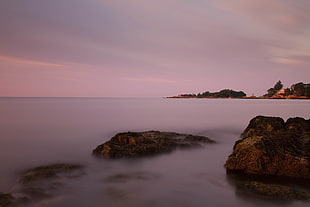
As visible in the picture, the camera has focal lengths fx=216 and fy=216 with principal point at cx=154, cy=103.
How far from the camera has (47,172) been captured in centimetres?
661

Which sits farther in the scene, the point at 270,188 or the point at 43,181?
the point at 43,181

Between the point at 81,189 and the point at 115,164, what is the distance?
1957 mm

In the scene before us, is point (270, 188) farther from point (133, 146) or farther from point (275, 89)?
point (275, 89)

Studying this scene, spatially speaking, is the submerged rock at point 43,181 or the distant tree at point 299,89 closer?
the submerged rock at point 43,181

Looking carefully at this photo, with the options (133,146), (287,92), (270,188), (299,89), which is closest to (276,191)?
(270,188)

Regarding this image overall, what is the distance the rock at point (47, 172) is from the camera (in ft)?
20.3

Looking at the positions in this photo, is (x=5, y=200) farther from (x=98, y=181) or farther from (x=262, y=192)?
(x=262, y=192)

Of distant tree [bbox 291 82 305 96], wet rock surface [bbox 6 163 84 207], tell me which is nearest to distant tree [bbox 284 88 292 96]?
distant tree [bbox 291 82 305 96]

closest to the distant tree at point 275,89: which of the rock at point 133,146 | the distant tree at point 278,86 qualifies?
the distant tree at point 278,86

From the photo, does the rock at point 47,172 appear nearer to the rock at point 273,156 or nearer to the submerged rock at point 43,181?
the submerged rock at point 43,181

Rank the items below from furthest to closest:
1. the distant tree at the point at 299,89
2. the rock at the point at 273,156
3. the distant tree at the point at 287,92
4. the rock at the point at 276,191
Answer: the distant tree at the point at 287,92 < the distant tree at the point at 299,89 < the rock at the point at 273,156 < the rock at the point at 276,191

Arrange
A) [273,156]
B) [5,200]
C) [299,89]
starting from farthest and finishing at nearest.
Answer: [299,89], [273,156], [5,200]

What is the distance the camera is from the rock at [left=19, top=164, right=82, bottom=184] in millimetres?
6180

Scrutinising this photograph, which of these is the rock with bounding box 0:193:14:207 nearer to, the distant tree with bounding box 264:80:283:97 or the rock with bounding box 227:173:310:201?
the rock with bounding box 227:173:310:201
